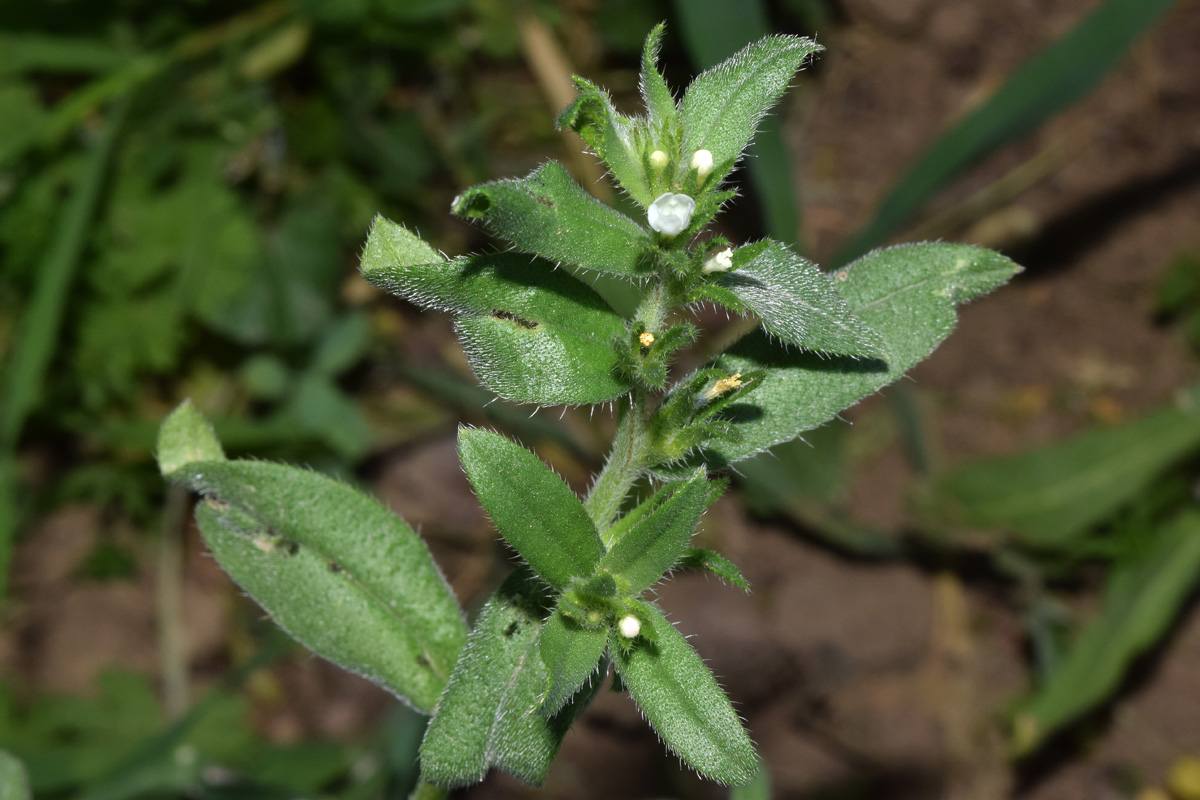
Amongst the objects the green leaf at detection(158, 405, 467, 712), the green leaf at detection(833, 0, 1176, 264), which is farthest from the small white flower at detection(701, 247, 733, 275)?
the green leaf at detection(833, 0, 1176, 264)

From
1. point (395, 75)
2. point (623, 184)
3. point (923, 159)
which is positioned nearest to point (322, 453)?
point (395, 75)

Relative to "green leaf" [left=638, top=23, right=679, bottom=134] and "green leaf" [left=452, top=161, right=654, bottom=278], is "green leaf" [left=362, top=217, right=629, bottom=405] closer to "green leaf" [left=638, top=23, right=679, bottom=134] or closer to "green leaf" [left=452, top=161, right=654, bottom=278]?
"green leaf" [left=452, top=161, right=654, bottom=278]

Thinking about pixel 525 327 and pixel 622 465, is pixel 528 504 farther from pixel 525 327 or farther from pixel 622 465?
pixel 525 327

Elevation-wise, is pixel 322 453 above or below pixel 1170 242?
above

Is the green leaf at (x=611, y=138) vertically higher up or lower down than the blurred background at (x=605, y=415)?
higher up

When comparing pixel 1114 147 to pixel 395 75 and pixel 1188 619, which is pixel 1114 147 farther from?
pixel 395 75

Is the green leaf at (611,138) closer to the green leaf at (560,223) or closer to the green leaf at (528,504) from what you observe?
the green leaf at (560,223)

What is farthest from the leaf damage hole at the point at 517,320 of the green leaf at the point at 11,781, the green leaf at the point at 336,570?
the green leaf at the point at 11,781

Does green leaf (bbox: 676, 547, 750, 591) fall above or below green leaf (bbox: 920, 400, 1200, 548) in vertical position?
above
